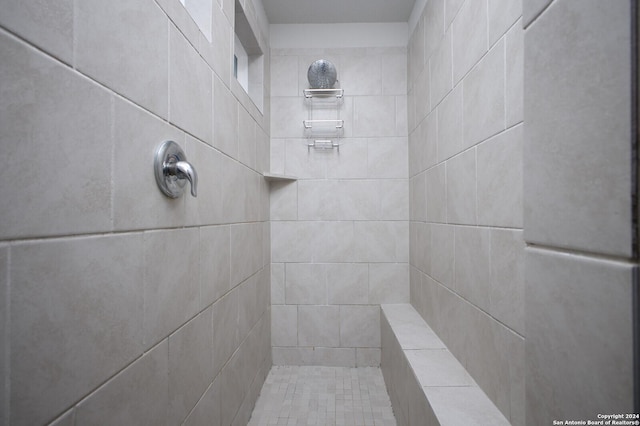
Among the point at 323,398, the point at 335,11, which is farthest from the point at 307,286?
the point at 335,11

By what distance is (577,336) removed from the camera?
0.34 m

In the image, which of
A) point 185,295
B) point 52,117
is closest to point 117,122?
point 52,117

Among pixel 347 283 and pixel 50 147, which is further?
pixel 347 283

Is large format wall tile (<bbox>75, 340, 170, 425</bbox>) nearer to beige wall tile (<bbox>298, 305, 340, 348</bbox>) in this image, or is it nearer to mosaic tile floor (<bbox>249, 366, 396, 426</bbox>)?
mosaic tile floor (<bbox>249, 366, 396, 426</bbox>)

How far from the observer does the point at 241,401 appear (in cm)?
178

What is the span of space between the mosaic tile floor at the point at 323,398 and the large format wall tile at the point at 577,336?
5.76 ft

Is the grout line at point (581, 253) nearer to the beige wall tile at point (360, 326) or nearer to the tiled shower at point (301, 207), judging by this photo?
the tiled shower at point (301, 207)

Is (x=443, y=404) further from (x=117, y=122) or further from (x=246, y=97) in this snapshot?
(x=246, y=97)

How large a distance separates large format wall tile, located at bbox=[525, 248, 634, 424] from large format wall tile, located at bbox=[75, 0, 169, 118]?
0.82 m

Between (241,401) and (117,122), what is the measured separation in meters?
1.54

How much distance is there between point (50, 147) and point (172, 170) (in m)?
0.39

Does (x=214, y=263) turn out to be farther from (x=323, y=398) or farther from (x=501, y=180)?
(x=323, y=398)

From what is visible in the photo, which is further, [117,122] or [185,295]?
[185,295]

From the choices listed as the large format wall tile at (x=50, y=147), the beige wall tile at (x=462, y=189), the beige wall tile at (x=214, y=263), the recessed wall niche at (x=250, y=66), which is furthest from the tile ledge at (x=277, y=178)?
the large format wall tile at (x=50, y=147)
